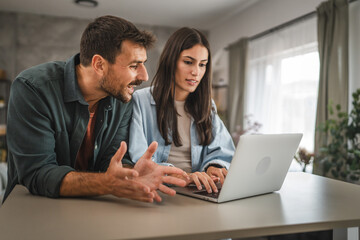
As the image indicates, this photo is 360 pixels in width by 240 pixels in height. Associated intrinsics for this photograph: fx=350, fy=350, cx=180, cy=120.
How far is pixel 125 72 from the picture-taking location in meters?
1.41

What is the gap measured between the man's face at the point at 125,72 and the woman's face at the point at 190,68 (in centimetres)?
28

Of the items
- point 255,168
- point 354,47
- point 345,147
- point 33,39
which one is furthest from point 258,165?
point 33,39

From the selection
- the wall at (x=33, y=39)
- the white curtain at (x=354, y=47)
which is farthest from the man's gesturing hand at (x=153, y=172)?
the wall at (x=33, y=39)

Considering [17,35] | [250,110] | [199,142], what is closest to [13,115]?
[199,142]

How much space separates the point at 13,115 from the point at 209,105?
892 millimetres

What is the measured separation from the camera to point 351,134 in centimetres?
A: 287

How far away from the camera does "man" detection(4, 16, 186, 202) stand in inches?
40.5

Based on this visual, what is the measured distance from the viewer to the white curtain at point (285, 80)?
13.0ft

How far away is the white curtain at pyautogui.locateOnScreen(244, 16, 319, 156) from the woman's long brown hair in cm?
255

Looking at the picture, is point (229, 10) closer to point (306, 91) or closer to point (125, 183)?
point (306, 91)

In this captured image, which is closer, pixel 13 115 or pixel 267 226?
pixel 267 226

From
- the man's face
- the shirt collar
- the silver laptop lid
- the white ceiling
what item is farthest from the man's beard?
the white ceiling

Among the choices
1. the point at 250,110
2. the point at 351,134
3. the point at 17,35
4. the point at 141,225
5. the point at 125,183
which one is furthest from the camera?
the point at 17,35

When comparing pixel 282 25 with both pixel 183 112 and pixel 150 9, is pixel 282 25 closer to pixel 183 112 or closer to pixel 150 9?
pixel 150 9
